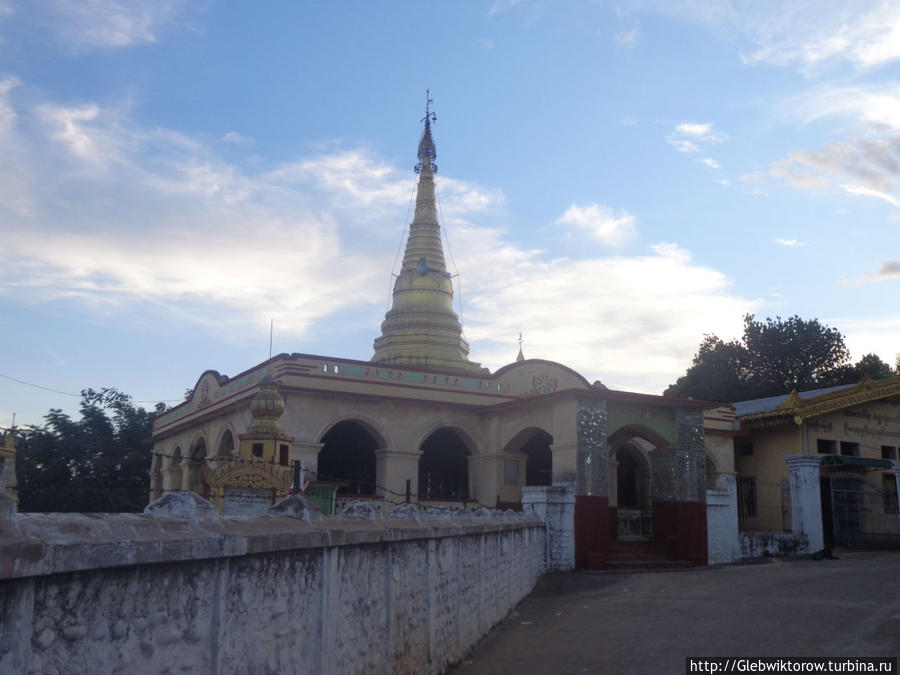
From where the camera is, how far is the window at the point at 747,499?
2847 cm

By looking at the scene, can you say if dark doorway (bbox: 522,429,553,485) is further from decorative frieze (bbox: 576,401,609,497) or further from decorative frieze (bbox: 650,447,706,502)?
decorative frieze (bbox: 576,401,609,497)

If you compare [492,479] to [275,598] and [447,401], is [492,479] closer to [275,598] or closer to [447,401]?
[447,401]

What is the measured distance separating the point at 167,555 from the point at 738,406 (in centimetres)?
3209

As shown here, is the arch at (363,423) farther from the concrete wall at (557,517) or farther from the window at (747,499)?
the window at (747,499)

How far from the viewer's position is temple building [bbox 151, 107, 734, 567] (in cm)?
1928

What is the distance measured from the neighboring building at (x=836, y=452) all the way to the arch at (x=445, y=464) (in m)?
9.72

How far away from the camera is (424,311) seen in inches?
1209

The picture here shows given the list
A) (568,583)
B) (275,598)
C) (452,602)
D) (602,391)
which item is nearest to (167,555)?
(275,598)

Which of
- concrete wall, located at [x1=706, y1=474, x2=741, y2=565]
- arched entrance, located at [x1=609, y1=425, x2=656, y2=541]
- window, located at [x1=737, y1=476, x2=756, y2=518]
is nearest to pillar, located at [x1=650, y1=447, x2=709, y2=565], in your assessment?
concrete wall, located at [x1=706, y1=474, x2=741, y2=565]

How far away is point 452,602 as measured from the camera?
27.4ft

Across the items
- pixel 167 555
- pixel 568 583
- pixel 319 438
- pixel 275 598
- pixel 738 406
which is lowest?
pixel 568 583

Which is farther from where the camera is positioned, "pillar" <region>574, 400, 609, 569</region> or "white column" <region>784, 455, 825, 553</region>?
"white column" <region>784, 455, 825, 553</region>

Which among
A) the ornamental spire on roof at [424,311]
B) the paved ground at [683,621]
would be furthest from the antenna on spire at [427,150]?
the paved ground at [683,621]

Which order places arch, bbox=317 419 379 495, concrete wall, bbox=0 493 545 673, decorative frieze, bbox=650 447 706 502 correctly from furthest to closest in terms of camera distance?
arch, bbox=317 419 379 495 < decorative frieze, bbox=650 447 706 502 < concrete wall, bbox=0 493 545 673
